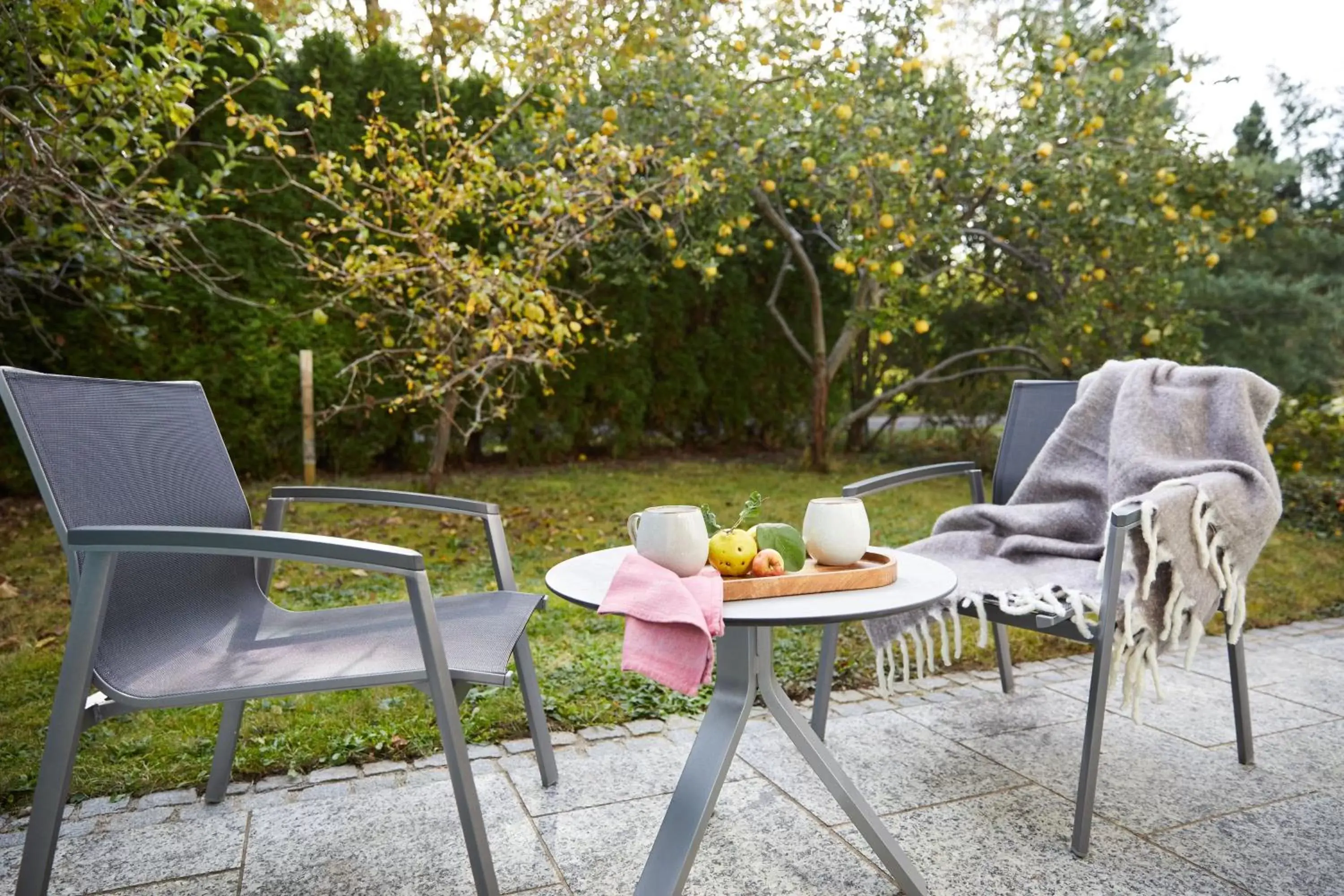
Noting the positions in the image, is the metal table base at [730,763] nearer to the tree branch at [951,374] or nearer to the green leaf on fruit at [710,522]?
the green leaf on fruit at [710,522]

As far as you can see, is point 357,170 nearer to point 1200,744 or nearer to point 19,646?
point 19,646

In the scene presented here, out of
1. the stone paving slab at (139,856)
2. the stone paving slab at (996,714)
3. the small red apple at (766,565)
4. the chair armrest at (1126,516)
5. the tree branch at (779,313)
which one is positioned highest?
the tree branch at (779,313)

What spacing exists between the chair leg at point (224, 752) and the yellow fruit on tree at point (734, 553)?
41.8 inches

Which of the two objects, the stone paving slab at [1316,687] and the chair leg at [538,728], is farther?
the stone paving slab at [1316,687]

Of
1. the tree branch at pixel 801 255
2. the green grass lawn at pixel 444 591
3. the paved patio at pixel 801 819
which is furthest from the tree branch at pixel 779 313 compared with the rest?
the paved patio at pixel 801 819

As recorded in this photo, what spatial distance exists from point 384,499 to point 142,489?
46cm

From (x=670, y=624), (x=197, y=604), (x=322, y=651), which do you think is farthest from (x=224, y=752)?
(x=670, y=624)

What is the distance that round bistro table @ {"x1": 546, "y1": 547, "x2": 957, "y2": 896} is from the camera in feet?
4.77

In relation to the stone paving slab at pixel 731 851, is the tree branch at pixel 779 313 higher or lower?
higher

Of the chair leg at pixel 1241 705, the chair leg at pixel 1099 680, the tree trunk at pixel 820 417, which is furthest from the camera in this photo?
the tree trunk at pixel 820 417

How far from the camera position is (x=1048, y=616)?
1845 millimetres

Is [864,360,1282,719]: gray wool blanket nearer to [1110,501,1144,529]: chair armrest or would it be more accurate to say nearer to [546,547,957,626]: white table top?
[1110,501,1144,529]: chair armrest

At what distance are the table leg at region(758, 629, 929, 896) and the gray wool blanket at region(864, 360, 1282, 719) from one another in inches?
17.2

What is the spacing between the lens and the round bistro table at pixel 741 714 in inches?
57.2
